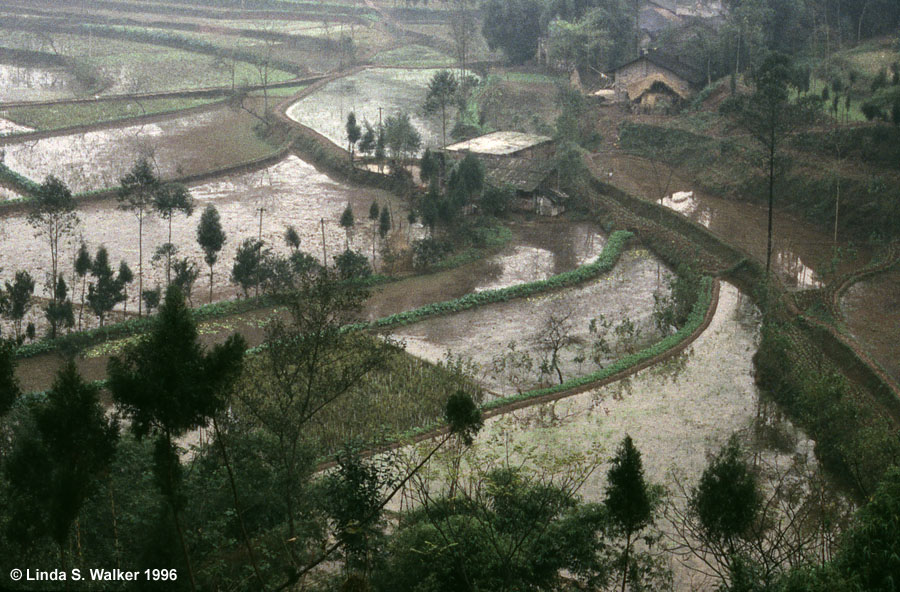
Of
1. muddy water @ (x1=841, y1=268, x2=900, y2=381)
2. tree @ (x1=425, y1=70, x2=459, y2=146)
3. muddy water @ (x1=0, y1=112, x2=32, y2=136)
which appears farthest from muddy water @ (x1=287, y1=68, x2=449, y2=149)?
muddy water @ (x1=841, y1=268, x2=900, y2=381)

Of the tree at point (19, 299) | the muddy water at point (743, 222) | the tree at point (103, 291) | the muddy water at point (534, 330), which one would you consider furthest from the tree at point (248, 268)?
the muddy water at point (743, 222)

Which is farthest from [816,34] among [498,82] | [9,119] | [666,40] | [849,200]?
[9,119]

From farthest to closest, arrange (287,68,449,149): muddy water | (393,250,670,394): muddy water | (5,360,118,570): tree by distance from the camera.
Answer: (287,68,449,149): muddy water < (393,250,670,394): muddy water < (5,360,118,570): tree

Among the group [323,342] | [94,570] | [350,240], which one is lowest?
[350,240]

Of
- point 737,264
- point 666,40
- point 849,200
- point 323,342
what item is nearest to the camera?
point 323,342

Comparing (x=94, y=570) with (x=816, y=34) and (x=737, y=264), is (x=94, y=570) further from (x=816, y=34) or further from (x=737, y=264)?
(x=816, y=34)

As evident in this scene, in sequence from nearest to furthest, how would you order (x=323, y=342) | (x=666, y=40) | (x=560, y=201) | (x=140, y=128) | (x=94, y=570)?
(x=94, y=570)
(x=323, y=342)
(x=560, y=201)
(x=140, y=128)
(x=666, y=40)

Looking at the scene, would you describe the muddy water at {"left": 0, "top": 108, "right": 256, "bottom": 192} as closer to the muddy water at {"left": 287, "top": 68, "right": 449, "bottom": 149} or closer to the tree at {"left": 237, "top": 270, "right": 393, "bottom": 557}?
the muddy water at {"left": 287, "top": 68, "right": 449, "bottom": 149}

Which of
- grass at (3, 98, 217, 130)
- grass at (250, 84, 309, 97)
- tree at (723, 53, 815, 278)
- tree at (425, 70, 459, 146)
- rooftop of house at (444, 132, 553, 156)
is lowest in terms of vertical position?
grass at (3, 98, 217, 130)
